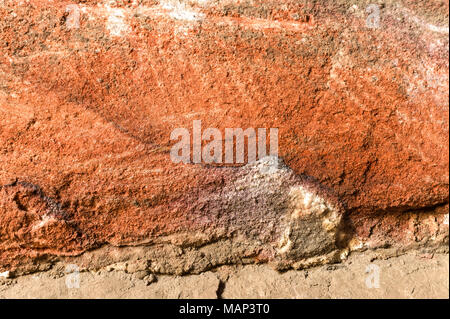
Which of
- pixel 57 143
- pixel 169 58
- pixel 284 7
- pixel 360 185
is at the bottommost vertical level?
pixel 360 185

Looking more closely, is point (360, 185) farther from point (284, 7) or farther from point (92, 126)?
point (92, 126)

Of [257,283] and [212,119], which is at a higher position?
[212,119]

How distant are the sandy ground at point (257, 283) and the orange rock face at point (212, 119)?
5 cm

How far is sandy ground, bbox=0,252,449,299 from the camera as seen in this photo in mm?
1385

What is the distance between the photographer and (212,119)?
4.53ft

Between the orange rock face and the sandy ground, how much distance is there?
0.15ft

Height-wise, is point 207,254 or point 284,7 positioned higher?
point 284,7

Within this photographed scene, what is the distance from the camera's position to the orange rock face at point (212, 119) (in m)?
1.36

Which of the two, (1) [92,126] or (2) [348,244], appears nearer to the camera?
(1) [92,126]

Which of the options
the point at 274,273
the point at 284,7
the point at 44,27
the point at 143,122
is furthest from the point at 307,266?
the point at 44,27

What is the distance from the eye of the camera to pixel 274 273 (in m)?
1.43

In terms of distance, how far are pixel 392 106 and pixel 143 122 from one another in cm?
67

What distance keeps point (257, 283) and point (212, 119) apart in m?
0.47

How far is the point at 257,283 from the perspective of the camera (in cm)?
142
